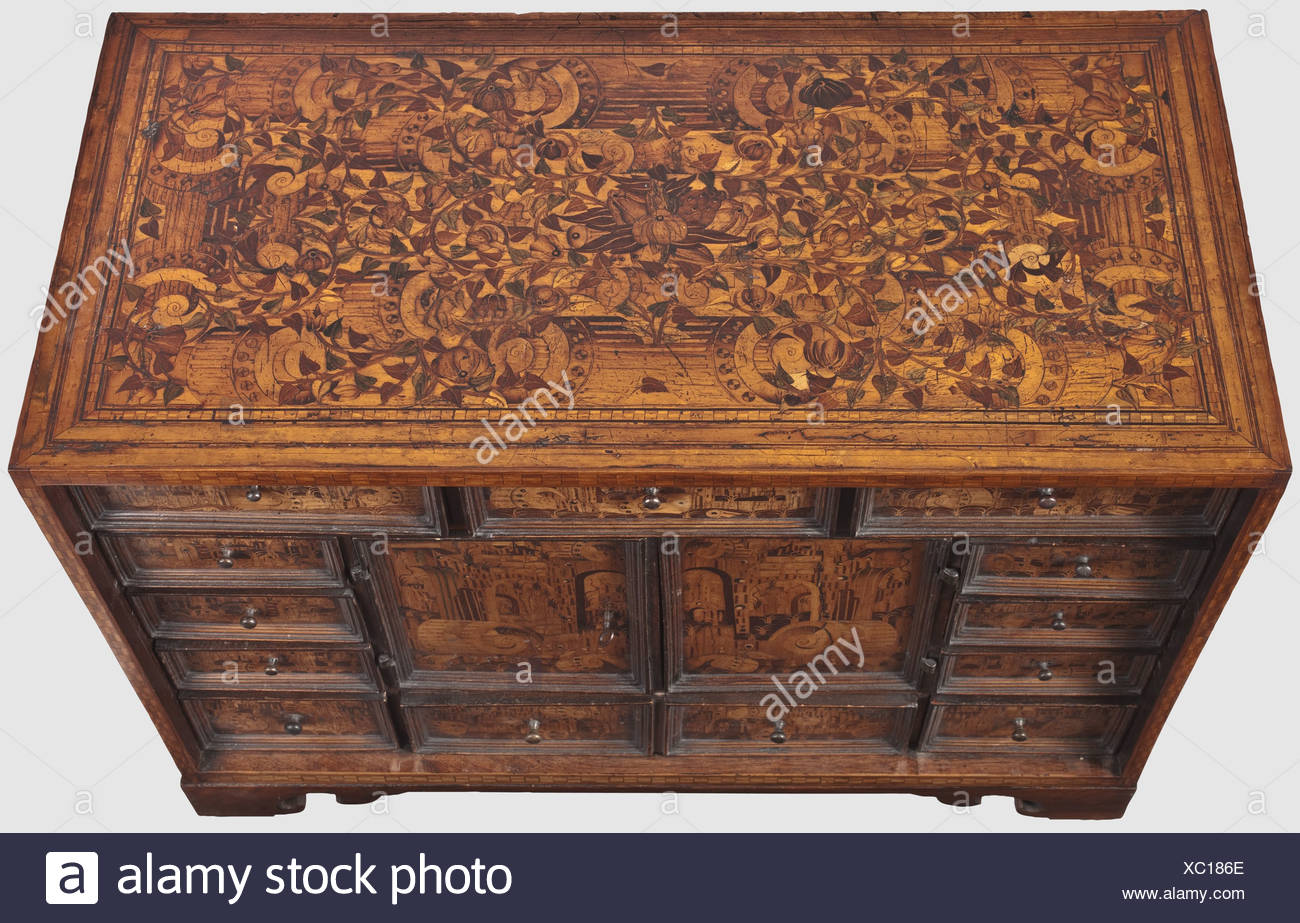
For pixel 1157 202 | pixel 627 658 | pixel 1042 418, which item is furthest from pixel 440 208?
pixel 1157 202

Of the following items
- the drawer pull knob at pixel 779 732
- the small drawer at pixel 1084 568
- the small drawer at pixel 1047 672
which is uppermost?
the small drawer at pixel 1084 568

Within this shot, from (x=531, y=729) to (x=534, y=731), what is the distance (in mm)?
11

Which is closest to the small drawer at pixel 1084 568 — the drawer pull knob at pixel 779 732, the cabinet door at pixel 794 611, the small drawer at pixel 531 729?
the cabinet door at pixel 794 611

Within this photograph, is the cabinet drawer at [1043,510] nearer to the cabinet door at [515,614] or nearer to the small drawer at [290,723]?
the cabinet door at [515,614]

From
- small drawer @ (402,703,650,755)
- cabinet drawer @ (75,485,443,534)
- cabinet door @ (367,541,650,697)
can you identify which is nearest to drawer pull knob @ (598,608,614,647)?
cabinet door @ (367,541,650,697)

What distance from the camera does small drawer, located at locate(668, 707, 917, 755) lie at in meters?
4.52

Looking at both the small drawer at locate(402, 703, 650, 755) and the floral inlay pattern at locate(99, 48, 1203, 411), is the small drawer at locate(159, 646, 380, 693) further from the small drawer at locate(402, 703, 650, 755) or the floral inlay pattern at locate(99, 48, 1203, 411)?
the floral inlay pattern at locate(99, 48, 1203, 411)

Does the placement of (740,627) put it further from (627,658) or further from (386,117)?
(386,117)

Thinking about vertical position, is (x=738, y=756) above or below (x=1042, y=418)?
below

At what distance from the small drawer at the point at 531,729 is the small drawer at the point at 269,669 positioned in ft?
0.72

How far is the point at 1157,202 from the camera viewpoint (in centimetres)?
408

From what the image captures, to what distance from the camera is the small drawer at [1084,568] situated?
4008 mm

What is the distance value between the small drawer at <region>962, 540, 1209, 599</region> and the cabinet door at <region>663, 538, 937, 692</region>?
0.16 meters

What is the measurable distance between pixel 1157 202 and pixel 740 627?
5.20 feet
